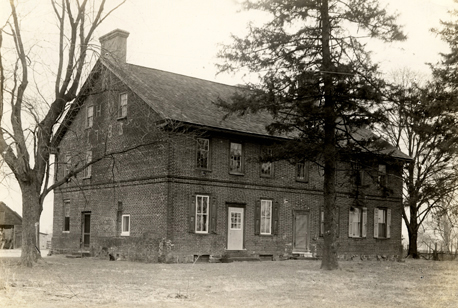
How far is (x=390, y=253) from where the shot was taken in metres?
32.7

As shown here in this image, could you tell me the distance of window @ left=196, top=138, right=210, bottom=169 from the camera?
24359mm

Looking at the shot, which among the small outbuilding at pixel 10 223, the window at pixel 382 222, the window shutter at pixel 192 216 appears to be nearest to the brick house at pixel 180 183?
the window shutter at pixel 192 216

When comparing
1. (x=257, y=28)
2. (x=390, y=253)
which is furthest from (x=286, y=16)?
(x=390, y=253)

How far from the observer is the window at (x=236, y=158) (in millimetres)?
25672

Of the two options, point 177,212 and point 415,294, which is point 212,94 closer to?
point 177,212

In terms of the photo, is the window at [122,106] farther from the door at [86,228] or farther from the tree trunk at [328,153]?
the tree trunk at [328,153]

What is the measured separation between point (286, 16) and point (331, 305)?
11799 millimetres

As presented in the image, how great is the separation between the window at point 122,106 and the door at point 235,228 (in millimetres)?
6903

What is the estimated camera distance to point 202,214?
24172mm

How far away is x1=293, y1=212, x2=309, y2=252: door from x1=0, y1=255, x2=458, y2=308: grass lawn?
8.44 metres

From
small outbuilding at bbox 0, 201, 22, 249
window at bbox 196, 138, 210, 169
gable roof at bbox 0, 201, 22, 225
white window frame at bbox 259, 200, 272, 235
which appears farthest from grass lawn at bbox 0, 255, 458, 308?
gable roof at bbox 0, 201, 22, 225

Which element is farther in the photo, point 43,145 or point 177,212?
point 177,212

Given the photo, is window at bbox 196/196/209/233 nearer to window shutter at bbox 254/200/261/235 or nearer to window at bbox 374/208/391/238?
window shutter at bbox 254/200/261/235

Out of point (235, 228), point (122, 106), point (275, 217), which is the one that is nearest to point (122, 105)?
point (122, 106)
